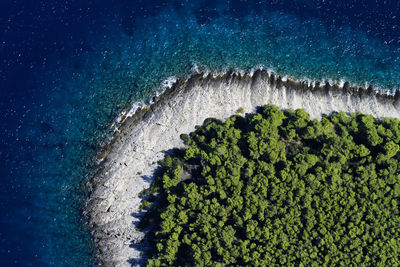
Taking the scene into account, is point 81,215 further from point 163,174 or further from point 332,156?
point 332,156

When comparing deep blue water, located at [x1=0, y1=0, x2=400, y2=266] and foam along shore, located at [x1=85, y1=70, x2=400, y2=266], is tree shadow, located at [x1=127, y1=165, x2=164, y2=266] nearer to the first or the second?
foam along shore, located at [x1=85, y1=70, x2=400, y2=266]

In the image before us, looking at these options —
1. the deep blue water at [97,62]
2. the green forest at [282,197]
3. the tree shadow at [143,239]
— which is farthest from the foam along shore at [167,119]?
the green forest at [282,197]

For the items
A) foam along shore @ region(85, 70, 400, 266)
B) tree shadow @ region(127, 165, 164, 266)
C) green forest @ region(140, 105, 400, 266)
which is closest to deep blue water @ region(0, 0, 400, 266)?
foam along shore @ region(85, 70, 400, 266)

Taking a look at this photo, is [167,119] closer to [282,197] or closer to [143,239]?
[143,239]

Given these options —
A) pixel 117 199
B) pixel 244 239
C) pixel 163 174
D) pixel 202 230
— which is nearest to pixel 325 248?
pixel 244 239

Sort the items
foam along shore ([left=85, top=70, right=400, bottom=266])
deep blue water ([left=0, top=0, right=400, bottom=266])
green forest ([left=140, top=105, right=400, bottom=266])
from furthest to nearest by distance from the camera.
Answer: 1. deep blue water ([left=0, top=0, right=400, bottom=266])
2. foam along shore ([left=85, top=70, right=400, bottom=266])
3. green forest ([left=140, top=105, right=400, bottom=266])

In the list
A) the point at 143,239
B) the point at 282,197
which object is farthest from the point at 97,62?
the point at 282,197

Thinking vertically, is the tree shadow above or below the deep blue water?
below
